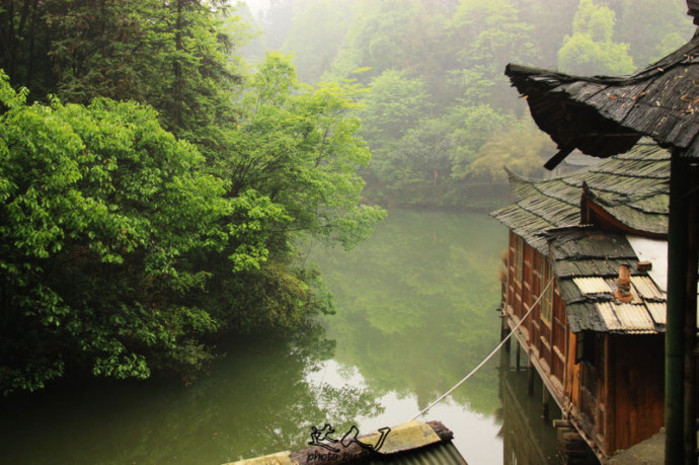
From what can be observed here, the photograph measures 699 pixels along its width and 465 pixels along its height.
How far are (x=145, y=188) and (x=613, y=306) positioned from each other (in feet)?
27.6

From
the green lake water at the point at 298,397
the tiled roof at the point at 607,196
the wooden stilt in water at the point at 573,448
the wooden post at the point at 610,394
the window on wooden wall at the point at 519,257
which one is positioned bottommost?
the green lake water at the point at 298,397

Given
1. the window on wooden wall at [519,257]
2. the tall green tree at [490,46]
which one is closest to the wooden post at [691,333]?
the window on wooden wall at [519,257]

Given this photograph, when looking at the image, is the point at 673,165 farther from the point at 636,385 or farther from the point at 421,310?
the point at 421,310

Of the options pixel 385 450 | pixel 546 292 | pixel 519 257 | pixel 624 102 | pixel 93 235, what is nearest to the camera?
pixel 624 102

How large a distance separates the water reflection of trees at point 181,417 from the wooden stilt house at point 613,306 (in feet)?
18.5

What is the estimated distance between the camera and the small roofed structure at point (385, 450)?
13.3 feet

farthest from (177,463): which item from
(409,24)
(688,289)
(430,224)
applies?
(409,24)

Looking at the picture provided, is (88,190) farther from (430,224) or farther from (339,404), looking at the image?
(430,224)

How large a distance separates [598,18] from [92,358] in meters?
44.2

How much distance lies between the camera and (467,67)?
47.8 meters

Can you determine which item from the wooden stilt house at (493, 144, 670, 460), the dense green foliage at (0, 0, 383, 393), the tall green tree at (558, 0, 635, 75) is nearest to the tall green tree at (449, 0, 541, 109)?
the tall green tree at (558, 0, 635, 75)

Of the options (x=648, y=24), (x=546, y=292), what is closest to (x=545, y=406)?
(x=546, y=292)

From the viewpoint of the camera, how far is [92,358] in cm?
1130

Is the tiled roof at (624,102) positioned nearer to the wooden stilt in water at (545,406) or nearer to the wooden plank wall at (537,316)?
the wooden plank wall at (537,316)
